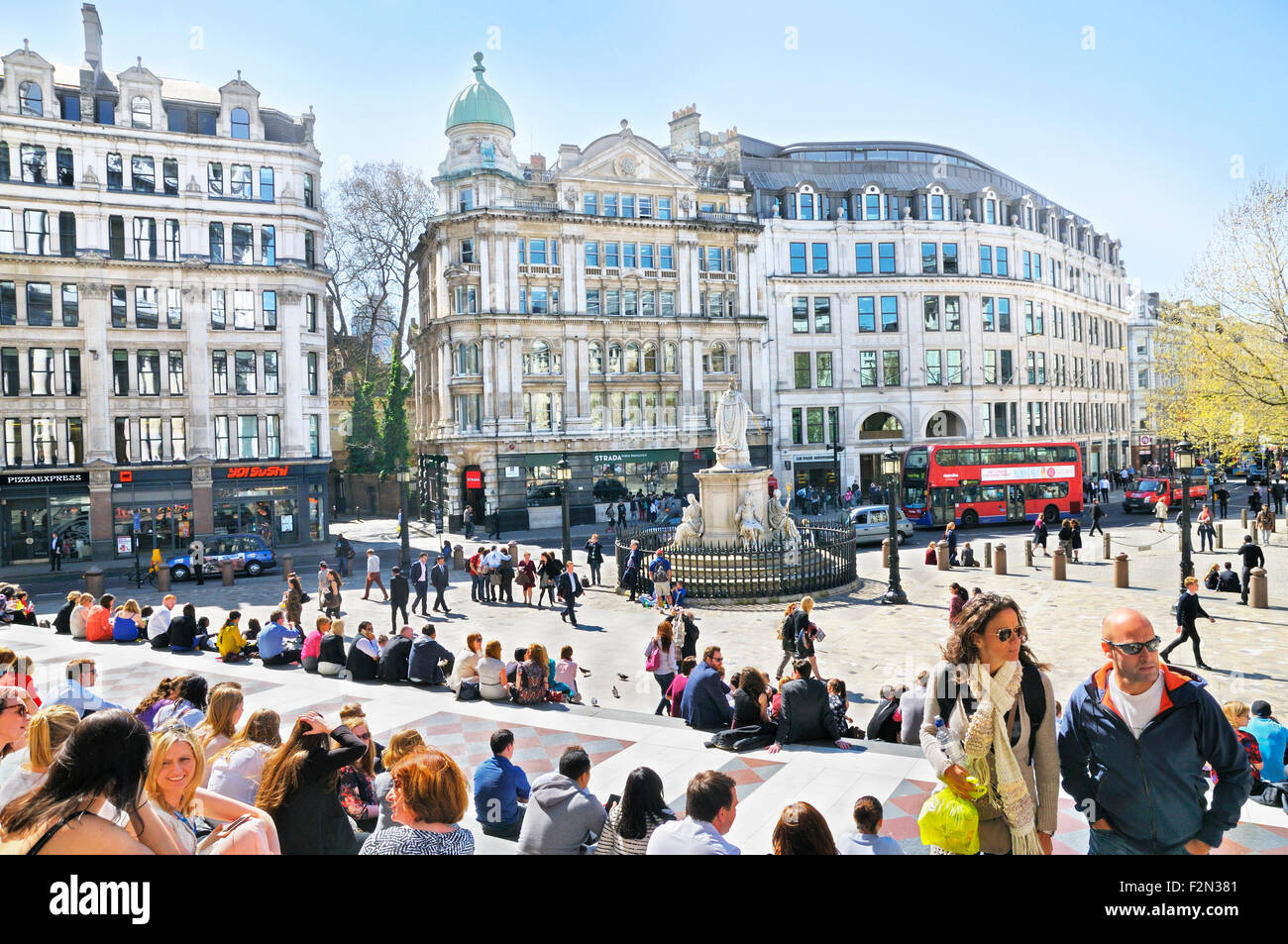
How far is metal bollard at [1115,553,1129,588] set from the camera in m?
21.7

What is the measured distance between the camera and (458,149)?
4481 centimetres

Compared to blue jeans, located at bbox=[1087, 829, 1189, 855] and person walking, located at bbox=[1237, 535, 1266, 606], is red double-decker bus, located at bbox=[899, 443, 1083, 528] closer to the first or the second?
person walking, located at bbox=[1237, 535, 1266, 606]

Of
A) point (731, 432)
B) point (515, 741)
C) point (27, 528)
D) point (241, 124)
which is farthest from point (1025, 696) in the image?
point (241, 124)

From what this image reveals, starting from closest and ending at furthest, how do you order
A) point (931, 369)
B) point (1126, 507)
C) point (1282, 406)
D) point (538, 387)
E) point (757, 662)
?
point (757, 662) < point (1282, 406) < point (1126, 507) < point (538, 387) < point (931, 369)

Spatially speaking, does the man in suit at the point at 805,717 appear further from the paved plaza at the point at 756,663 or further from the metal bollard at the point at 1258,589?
the metal bollard at the point at 1258,589

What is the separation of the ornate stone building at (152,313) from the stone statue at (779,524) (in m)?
23.7

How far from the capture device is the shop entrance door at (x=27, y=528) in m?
33.8

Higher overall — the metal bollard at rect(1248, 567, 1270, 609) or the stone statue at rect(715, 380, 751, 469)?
the stone statue at rect(715, 380, 751, 469)

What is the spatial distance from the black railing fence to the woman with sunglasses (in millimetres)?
16796

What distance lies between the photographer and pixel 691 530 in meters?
23.7

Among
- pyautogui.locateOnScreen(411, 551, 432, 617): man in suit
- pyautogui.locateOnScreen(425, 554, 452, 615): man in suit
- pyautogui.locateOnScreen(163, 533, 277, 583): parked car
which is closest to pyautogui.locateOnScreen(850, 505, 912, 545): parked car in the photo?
pyautogui.locateOnScreen(425, 554, 452, 615): man in suit
